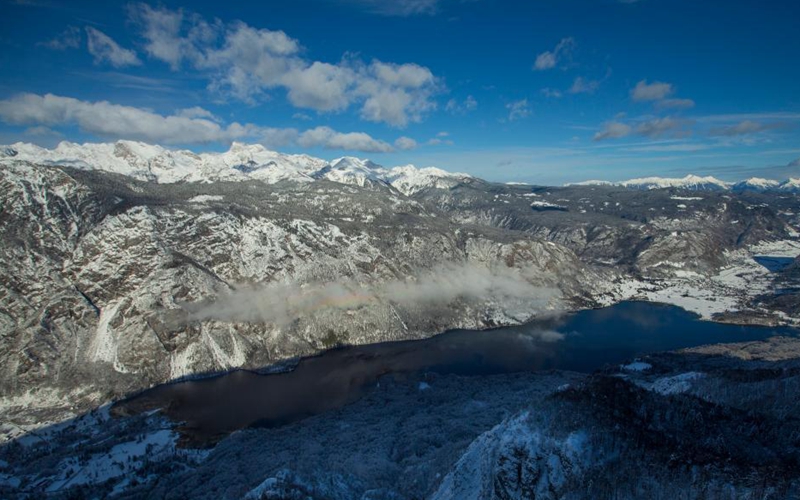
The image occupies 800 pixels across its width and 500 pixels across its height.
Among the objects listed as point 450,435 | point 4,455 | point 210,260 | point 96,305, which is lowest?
point 4,455

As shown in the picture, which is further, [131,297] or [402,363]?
[131,297]

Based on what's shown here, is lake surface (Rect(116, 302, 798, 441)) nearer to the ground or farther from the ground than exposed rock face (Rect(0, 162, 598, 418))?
nearer to the ground

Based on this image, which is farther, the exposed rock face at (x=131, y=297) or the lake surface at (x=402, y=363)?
the exposed rock face at (x=131, y=297)

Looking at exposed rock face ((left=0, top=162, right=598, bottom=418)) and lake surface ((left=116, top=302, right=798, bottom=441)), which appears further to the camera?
exposed rock face ((left=0, top=162, right=598, bottom=418))

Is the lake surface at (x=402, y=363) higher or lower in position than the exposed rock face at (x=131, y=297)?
lower

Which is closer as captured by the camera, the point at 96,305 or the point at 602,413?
the point at 602,413

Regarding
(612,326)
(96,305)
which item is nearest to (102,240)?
(96,305)

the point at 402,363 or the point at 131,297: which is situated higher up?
the point at 131,297

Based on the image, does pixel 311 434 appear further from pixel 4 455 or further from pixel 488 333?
pixel 488 333
